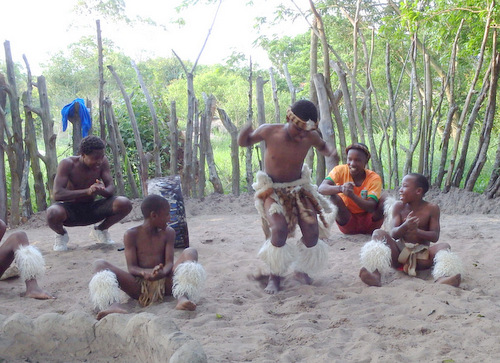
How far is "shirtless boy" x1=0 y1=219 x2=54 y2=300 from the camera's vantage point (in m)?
3.46

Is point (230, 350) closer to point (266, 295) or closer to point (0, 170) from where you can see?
point (266, 295)

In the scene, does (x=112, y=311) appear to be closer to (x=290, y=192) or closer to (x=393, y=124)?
(x=290, y=192)

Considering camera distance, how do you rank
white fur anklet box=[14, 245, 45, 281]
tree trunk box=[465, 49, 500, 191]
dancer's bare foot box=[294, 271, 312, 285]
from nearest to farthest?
white fur anklet box=[14, 245, 45, 281]
dancer's bare foot box=[294, 271, 312, 285]
tree trunk box=[465, 49, 500, 191]

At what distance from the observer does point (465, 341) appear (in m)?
2.44

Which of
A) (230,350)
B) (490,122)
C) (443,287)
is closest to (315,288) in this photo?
(443,287)

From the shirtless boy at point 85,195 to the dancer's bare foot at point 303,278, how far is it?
1.94 metres

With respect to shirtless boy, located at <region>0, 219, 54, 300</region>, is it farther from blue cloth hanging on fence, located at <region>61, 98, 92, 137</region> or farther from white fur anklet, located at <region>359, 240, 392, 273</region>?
blue cloth hanging on fence, located at <region>61, 98, 92, 137</region>

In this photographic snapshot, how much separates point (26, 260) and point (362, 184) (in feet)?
9.61

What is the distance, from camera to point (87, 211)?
4.91 metres

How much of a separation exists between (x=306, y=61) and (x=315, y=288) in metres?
11.7

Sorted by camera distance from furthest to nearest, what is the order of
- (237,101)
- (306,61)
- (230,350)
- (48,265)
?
1. (237,101)
2. (306,61)
3. (48,265)
4. (230,350)

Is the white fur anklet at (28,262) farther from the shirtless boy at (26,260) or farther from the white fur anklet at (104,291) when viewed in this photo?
the white fur anklet at (104,291)

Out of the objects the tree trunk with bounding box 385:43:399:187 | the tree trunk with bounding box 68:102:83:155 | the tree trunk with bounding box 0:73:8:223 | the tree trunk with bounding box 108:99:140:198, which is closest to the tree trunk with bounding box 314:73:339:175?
the tree trunk with bounding box 385:43:399:187

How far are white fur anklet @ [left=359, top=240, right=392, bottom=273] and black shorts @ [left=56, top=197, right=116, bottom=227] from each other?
8.30 feet
